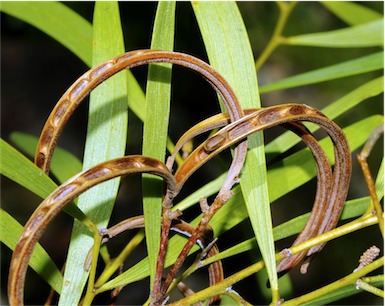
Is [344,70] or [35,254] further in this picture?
[344,70]

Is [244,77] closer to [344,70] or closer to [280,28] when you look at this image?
[344,70]

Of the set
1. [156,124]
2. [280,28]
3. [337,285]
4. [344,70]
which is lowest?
[337,285]

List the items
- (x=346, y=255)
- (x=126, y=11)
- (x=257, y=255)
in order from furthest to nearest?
(x=346, y=255)
(x=126, y=11)
(x=257, y=255)

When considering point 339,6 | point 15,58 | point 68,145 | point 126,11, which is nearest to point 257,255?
point 339,6

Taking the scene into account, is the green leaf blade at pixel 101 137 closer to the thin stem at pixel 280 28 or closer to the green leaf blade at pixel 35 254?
the green leaf blade at pixel 35 254

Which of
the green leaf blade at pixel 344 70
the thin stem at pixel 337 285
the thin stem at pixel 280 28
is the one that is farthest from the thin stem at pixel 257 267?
the thin stem at pixel 280 28

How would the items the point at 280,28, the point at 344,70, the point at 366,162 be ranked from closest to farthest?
the point at 366,162, the point at 344,70, the point at 280,28

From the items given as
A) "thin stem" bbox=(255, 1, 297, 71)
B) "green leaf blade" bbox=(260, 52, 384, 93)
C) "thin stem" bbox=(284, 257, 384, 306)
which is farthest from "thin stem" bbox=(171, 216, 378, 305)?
"thin stem" bbox=(255, 1, 297, 71)

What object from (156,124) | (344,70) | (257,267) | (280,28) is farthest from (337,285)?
(280,28)

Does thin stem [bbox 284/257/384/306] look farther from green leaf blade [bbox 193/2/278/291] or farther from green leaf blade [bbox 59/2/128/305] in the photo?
green leaf blade [bbox 59/2/128/305]

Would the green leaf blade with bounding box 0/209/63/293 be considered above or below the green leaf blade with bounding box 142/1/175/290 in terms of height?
below

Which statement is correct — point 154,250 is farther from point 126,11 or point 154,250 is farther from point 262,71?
point 262,71
